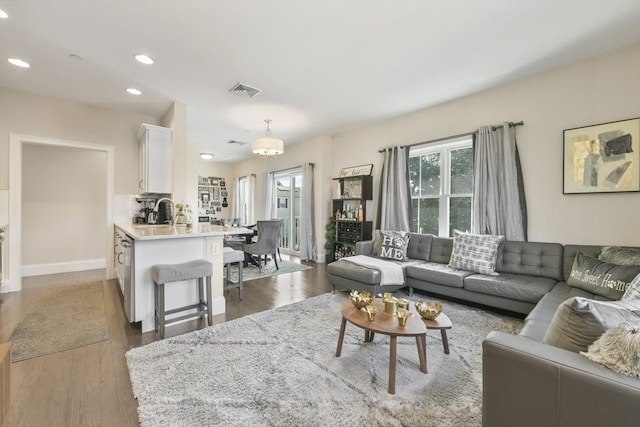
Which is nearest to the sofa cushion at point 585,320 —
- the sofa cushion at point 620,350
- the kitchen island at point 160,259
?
the sofa cushion at point 620,350

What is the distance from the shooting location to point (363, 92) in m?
3.75

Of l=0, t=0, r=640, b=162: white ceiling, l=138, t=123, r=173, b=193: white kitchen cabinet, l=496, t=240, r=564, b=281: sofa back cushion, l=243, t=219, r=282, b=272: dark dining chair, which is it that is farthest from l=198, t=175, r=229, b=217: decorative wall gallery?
l=496, t=240, r=564, b=281: sofa back cushion

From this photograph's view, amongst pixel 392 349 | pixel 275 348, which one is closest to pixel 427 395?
pixel 392 349

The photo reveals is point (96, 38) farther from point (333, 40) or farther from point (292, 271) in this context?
point (292, 271)

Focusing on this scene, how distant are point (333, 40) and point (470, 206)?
2.89 m

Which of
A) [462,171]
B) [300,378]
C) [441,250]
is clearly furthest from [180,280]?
[462,171]

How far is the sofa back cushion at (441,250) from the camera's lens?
3.72m

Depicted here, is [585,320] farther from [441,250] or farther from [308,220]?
[308,220]

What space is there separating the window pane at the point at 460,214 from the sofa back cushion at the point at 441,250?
0.38 metres

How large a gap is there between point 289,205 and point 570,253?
5.74 meters

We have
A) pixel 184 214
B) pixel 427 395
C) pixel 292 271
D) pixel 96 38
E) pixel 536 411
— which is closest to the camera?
pixel 536 411

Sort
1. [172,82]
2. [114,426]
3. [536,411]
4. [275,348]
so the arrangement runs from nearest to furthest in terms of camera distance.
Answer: [536,411] → [114,426] → [275,348] → [172,82]

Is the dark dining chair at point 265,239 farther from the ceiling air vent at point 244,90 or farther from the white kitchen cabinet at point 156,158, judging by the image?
the ceiling air vent at point 244,90

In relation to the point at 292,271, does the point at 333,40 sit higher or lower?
higher
